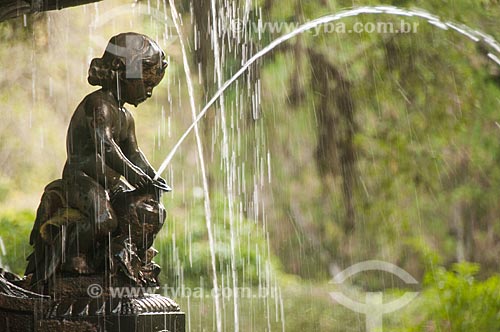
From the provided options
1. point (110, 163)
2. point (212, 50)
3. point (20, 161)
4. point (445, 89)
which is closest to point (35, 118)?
point (20, 161)

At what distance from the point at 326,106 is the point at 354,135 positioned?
0.60 m

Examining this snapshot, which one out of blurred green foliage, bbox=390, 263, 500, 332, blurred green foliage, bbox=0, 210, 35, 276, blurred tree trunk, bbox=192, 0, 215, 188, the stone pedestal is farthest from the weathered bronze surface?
blurred tree trunk, bbox=192, 0, 215, 188

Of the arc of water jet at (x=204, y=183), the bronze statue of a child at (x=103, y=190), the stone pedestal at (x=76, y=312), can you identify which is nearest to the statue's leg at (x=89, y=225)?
the bronze statue of a child at (x=103, y=190)

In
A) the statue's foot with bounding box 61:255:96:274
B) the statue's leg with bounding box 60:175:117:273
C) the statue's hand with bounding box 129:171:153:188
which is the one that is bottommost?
the statue's foot with bounding box 61:255:96:274

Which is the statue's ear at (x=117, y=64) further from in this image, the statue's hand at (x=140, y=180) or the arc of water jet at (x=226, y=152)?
the arc of water jet at (x=226, y=152)

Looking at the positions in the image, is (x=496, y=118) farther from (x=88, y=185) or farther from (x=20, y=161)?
(x=88, y=185)

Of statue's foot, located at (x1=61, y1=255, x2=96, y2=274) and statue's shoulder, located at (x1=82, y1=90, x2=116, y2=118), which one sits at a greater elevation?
statue's shoulder, located at (x1=82, y1=90, x2=116, y2=118)

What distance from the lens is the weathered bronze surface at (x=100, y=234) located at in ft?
16.8

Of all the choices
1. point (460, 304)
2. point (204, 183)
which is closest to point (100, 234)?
point (460, 304)

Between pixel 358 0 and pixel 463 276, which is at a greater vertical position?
pixel 358 0

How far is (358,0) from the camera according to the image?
42.4 feet

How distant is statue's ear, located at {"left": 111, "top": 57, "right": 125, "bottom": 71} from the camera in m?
5.44
